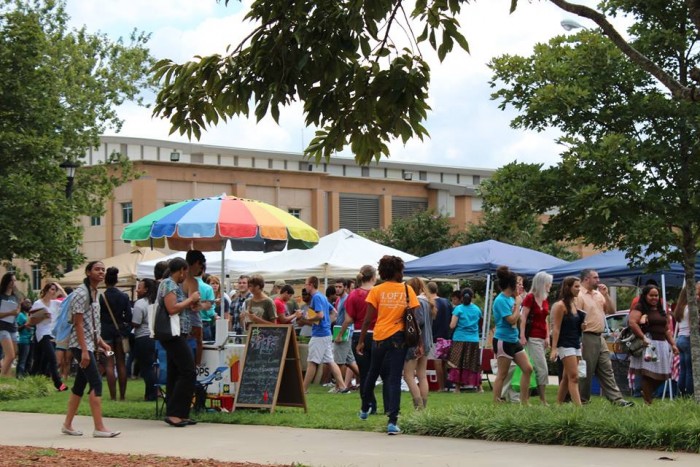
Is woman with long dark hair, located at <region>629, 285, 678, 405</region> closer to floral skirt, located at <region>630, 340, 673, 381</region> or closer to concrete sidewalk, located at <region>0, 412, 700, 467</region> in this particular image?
floral skirt, located at <region>630, 340, 673, 381</region>

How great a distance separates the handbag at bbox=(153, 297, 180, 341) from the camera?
502 inches

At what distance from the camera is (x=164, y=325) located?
12.7 m

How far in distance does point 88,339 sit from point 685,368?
9396 millimetres

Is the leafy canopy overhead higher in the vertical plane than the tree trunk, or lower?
higher

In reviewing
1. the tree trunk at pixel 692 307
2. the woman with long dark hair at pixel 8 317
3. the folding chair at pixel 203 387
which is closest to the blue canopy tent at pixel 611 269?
the tree trunk at pixel 692 307

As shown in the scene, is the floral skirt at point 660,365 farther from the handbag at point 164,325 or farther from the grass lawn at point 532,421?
the handbag at point 164,325

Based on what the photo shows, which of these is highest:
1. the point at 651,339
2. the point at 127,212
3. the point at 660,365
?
the point at 127,212

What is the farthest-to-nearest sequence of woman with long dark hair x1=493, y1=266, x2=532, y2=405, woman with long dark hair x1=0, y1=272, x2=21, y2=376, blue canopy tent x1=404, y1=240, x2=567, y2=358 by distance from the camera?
blue canopy tent x1=404, y1=240, x2=567, y2=358 → woman with long dark hair x1=0, y1=272, x2=21, y2=376 → woman with long dark hair x1=493, y1=266, x2=532, y2=405

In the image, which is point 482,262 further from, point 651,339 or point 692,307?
point 692,307

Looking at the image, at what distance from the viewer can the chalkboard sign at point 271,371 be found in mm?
14055

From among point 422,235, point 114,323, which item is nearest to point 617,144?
point 114,323

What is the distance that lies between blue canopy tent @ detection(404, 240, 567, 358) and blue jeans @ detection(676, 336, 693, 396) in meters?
5.07

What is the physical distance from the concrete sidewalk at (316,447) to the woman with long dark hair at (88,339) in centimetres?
37

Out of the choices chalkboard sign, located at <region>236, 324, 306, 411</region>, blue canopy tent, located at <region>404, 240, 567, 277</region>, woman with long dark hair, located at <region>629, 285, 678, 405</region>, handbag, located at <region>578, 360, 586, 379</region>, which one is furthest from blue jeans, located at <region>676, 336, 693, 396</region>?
chalkboard sign, located at <region>236, 324, 306, 411</region>
